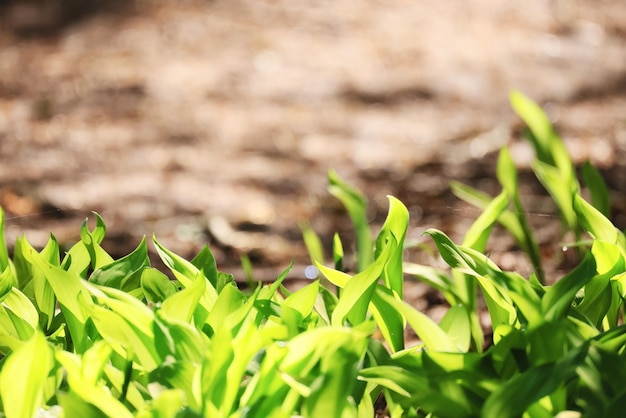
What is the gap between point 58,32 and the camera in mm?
5473

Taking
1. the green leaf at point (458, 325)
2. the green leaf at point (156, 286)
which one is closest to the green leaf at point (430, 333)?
the green leaf at point (458, 325)

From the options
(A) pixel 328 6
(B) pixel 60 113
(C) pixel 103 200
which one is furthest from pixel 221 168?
(A) pixel 328 6

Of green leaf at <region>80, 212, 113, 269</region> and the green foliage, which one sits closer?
the green foliage

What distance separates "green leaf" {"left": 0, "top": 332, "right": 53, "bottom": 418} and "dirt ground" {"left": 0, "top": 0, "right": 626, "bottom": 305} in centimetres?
141

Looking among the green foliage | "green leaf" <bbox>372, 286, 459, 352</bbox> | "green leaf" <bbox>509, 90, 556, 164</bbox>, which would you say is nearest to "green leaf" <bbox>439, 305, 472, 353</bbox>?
the green foliage

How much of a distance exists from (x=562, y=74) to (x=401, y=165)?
1.41 m

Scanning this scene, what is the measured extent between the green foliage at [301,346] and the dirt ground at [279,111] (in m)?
1.01

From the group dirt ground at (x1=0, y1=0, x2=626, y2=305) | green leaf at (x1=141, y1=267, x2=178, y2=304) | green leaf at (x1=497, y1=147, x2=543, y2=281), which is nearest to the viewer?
green leaf at (x1=141, y1=267, x2=178, y2=304)

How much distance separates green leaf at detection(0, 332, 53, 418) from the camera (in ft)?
4.00

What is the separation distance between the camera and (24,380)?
1.24 meters

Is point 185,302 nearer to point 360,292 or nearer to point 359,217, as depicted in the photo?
point 360,292

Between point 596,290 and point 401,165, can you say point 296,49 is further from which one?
point 596,290

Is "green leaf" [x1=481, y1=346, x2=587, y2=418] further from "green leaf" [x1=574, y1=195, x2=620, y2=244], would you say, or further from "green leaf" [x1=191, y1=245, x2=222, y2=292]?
"green leaf" [x1=191, y1=245, x2=222, y2=292]

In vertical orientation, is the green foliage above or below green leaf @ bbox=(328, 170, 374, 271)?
above
